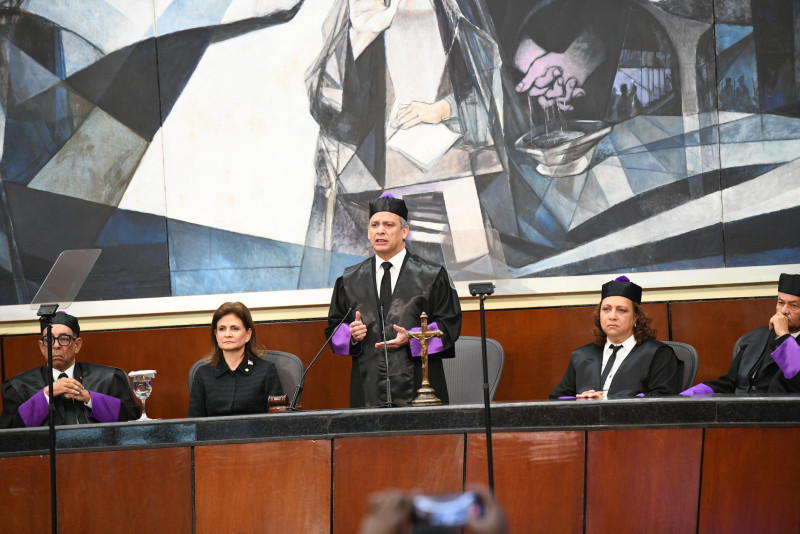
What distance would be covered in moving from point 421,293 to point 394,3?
6.08 feet

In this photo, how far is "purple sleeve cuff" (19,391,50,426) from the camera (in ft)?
14.1

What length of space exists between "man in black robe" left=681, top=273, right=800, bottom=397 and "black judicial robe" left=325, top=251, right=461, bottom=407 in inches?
43.8

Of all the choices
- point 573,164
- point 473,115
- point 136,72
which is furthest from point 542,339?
point 136,72

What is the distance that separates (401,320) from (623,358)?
1.02 meters

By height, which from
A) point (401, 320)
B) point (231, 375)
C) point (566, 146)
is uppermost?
point (566, 146)

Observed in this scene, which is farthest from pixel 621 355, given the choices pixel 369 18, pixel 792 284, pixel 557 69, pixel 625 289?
pixel 369 18

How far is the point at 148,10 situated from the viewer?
554 centimetres

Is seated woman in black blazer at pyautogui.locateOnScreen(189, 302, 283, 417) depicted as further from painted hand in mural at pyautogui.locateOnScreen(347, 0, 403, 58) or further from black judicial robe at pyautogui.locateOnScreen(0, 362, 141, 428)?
painted hand in mural at pyautogui.locateOnScreen(347, 0, 403, 58)

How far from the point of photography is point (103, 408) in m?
4.43

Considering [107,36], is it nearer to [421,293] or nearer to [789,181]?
[421,293]

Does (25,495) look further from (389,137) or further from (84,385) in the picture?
(389,137)

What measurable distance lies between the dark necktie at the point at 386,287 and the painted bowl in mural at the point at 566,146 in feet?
3.90

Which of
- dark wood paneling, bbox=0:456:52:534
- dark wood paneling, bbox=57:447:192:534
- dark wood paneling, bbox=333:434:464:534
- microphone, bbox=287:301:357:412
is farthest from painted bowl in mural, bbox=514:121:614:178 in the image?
dark wood paneling, bbox=0:456:52:534

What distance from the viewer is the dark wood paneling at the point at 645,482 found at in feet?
10.2
